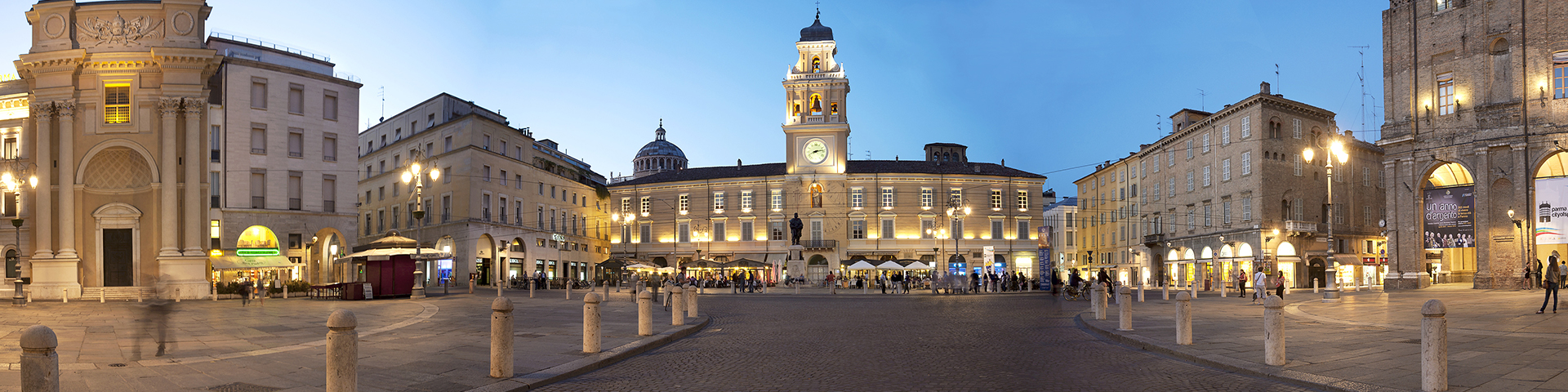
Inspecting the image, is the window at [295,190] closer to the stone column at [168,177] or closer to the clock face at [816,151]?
the stone column at [168,177]

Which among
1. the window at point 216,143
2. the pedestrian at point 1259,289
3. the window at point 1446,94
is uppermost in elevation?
the window at point 1446,94

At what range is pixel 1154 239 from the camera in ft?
204

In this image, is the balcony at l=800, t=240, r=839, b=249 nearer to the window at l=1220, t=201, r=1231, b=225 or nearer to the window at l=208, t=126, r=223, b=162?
the window at l=1220, t=201, r=1231, b=225

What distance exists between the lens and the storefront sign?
3616 centimetres

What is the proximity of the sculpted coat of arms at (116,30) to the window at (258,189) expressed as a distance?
817 centimetres

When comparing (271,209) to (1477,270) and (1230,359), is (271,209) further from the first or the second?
(1477,270)

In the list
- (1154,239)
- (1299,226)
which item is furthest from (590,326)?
(1154,239)

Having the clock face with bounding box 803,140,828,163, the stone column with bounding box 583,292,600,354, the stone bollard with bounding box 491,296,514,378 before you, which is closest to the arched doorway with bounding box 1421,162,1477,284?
the stone column with bounding box 583,292,600,354

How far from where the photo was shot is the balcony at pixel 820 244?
2662 inches

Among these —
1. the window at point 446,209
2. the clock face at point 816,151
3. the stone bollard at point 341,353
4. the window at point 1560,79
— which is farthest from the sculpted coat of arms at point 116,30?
the window at point 1560,79

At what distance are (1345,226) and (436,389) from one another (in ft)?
188

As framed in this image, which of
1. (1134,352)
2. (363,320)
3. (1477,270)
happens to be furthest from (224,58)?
(1477,270)

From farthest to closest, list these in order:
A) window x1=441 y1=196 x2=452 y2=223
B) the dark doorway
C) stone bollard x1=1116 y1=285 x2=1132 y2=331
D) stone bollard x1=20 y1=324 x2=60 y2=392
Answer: window x1=441 y1=196 x2=452 y2=223, the dark doorway, stone bollard x1=1116 y1=285 x2=1132 y2=331, stone bollard x1=20 y1=324 x2=60 y2=392

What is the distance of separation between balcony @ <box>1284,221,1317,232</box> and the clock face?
29984 mm
